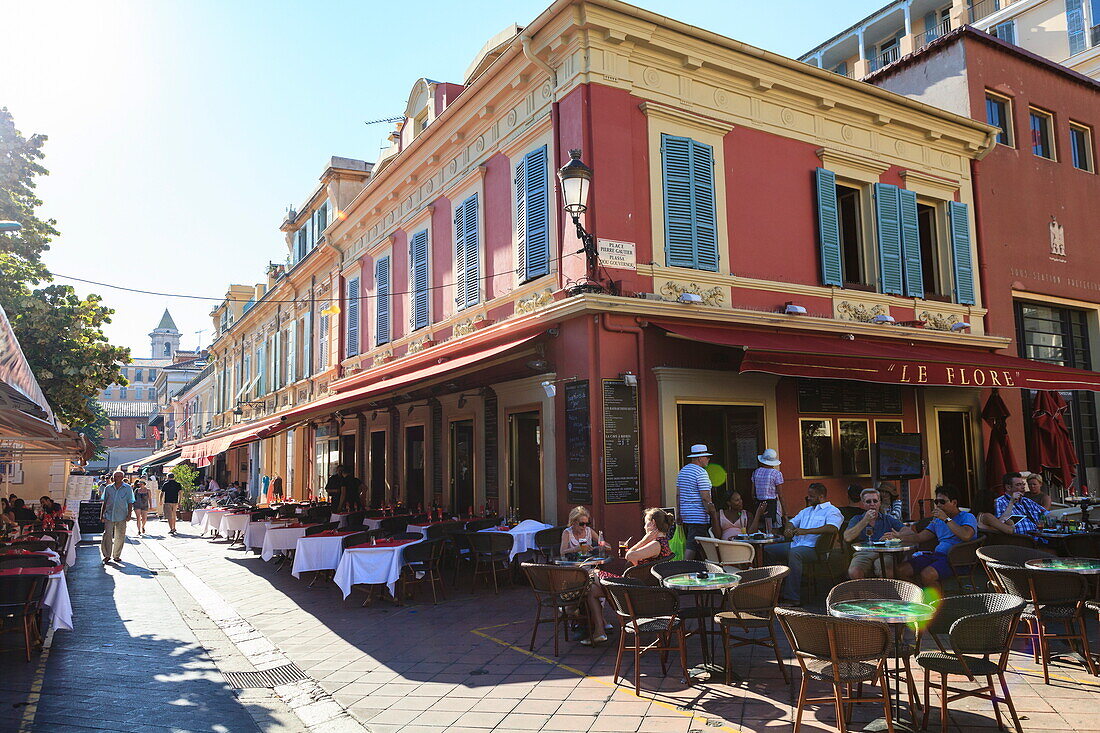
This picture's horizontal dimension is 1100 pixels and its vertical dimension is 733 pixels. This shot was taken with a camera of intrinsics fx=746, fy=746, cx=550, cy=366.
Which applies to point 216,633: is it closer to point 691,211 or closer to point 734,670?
point 734,670

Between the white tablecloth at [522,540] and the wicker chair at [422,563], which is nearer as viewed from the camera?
the wicker chair at [422,563]

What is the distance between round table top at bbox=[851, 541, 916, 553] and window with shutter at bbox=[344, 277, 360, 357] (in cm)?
1280

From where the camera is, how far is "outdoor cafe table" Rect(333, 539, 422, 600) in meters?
8.10

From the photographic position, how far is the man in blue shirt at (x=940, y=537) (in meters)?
6.93

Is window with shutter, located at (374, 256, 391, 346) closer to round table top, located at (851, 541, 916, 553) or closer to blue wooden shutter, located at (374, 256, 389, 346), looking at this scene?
blue wooden shutter, located at (374, 256, 389, 346)

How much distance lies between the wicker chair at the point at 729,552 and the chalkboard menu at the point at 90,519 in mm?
18917

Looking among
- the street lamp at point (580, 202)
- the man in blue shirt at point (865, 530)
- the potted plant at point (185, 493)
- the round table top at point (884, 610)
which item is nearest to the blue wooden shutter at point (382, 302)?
the street lamp at point (580, 202)

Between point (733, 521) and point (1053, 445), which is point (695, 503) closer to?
point (733, 521)

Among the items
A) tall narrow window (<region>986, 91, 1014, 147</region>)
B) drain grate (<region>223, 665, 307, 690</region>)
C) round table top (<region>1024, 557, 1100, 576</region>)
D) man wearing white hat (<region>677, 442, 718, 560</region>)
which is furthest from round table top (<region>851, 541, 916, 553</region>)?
tall narrow window (<region>986, 91, 1014, 147</region>)

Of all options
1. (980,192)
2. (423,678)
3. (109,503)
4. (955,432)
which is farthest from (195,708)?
(980,192)

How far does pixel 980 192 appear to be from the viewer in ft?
43.8

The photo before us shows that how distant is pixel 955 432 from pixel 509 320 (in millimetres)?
7866

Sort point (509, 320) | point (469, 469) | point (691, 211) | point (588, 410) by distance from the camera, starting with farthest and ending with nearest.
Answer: point (469, 469), point (509, 320), point (691, 211), point (588, 410)

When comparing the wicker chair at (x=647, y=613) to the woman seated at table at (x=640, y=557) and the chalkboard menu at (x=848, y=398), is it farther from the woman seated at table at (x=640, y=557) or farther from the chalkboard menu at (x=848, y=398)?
the chalkboard menu at (x=848, y=398)
